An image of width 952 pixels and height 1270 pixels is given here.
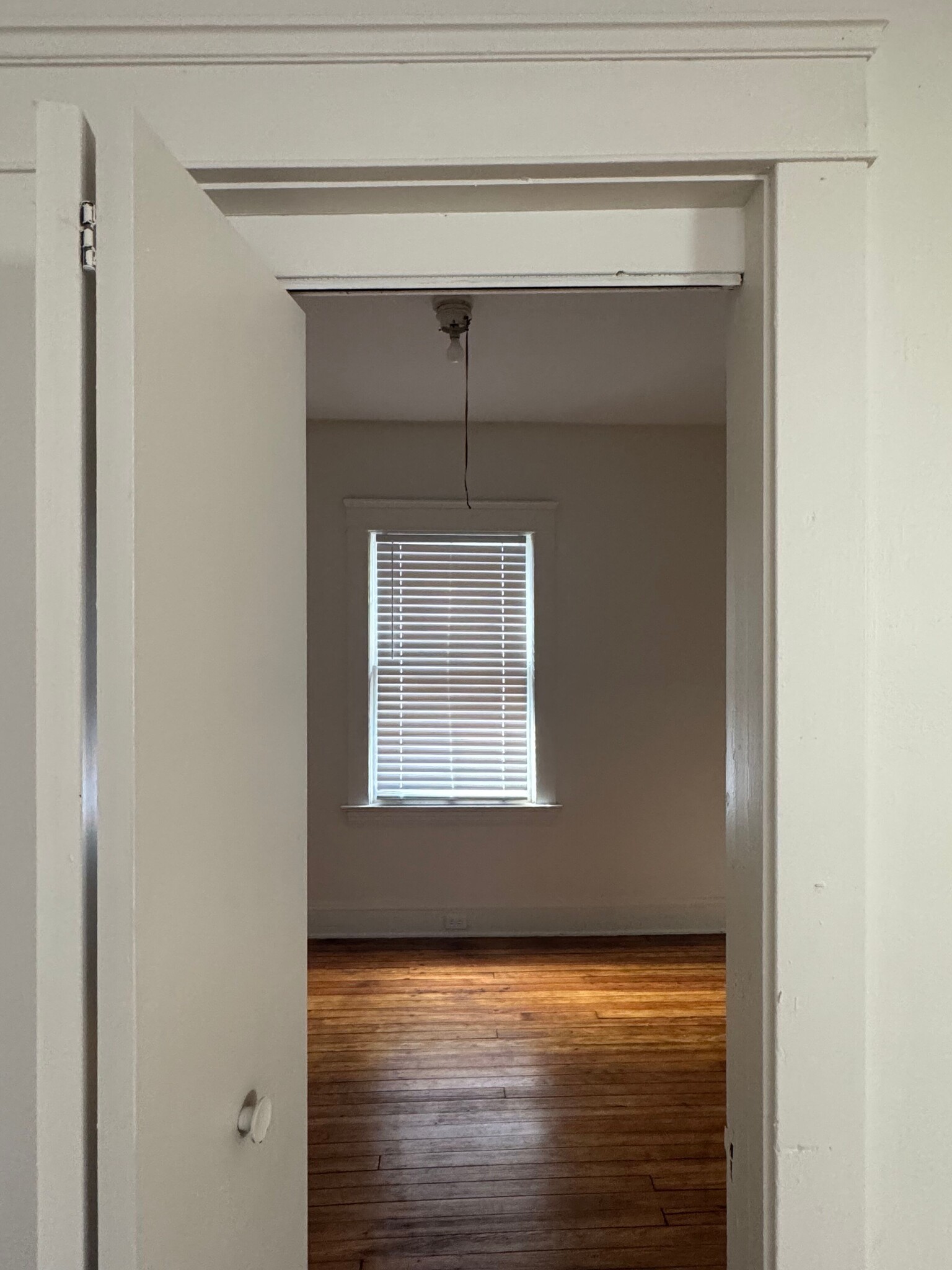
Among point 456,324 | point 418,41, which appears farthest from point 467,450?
point 418,41

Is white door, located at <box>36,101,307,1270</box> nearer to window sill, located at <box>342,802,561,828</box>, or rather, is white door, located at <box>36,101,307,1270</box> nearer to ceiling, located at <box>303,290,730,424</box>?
ceiling, located at <box>303,290,730,424</box>

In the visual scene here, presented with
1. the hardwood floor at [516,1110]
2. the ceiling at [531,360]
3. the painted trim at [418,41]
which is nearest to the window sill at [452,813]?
the hardwood floor at [516,1110]

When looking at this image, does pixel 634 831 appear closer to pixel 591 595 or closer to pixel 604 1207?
pixel 591 595

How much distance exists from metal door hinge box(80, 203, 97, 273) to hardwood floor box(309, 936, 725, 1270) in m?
2.50

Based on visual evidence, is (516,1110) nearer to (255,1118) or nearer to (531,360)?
(255,1118)

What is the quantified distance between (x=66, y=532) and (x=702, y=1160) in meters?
2.91

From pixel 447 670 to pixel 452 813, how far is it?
82 centimetres

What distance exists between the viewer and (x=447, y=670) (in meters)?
5.19

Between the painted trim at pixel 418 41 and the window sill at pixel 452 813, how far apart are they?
170 inches

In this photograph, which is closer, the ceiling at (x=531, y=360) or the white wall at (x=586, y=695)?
the ceiling at (x=531, y=360)

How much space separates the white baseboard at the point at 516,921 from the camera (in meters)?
5.14

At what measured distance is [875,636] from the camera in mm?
1148

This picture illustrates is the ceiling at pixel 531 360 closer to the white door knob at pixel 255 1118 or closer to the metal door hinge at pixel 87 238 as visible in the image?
the metal door hinge at pixel 87 238

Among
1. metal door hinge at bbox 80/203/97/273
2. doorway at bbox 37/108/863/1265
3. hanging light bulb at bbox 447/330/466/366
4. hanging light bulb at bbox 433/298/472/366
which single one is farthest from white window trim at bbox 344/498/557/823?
metal door hinge at bbox 80/203/97/273
